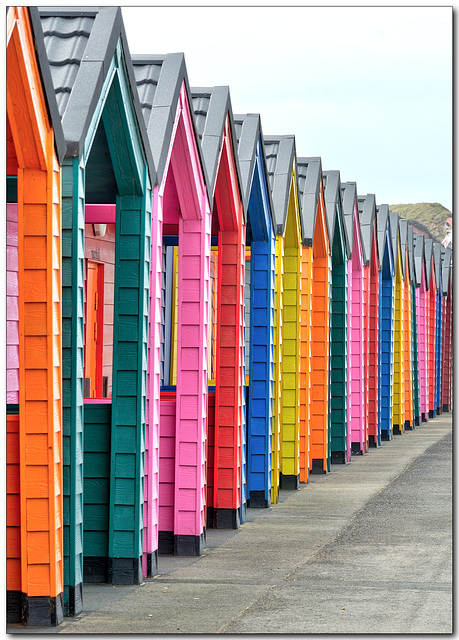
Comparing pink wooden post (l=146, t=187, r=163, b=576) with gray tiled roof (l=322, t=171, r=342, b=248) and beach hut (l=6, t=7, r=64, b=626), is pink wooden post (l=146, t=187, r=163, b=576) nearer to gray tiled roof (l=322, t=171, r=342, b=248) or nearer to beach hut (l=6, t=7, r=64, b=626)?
beach hut (l=6, t=7, r=64, b=626)

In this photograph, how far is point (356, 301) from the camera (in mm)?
19719

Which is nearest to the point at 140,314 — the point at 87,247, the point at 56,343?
the point at 56,343

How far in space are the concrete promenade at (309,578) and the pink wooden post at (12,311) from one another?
203 centimetres

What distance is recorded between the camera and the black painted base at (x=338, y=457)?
17917mm

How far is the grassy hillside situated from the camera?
16275 cm

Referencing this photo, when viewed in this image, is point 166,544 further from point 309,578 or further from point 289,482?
point 289,482

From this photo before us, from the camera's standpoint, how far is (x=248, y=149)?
11.7 meters

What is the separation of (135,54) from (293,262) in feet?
18.0

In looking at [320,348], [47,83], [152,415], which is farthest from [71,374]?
[320,348]

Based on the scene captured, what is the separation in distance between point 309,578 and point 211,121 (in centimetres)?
425

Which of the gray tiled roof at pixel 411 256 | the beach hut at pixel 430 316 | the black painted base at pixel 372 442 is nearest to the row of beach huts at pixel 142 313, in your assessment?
the black painted base at pixel 372 442

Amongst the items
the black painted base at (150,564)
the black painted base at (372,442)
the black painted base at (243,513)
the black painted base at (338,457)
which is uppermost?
the black painted base at (150,564)

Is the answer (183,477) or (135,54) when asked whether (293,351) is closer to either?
(183,477)

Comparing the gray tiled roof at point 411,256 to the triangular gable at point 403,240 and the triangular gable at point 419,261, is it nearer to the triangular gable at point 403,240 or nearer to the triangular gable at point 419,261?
the triangular gable at point 403,240
